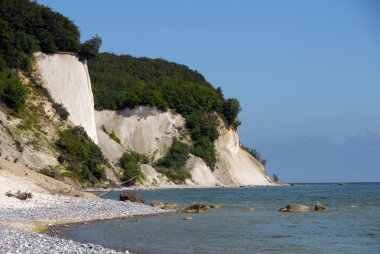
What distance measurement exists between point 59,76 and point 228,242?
179 ft

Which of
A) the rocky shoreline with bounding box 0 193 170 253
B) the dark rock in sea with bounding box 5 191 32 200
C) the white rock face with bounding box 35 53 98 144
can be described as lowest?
the rocky shoreline with bounding box 0 193 170 253

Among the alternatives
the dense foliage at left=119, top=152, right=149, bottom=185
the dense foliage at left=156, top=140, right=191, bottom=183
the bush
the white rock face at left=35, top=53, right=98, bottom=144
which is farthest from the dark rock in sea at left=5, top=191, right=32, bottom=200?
the dense foliage at left=156, top=140, right=191, bottom=183

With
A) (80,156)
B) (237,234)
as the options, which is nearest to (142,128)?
(80,156)

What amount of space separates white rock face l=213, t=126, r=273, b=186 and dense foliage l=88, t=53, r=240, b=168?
7.45ft

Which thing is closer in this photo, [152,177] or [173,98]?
[152,177]

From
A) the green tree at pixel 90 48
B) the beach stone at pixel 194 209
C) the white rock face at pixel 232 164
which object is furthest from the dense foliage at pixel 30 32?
the white rock face at pixel 232 164

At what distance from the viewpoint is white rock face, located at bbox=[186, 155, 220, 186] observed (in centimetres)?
10119

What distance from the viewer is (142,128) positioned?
10069cm

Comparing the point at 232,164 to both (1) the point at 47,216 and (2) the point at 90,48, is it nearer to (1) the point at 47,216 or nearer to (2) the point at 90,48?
(2) the point at 90,48

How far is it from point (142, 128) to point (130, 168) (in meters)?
18.9

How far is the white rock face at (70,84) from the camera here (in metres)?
75.5

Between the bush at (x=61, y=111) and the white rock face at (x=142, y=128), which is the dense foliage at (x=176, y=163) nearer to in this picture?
the white rock face at (x=142, y=128)

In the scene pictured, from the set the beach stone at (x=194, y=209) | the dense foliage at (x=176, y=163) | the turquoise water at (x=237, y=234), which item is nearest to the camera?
the turquoise water at (x=237, y=234)

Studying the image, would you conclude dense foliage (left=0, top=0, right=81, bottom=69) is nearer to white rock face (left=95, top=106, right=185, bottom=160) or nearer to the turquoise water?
white rock face (left=95, top=106, right=185, bottom=160)
